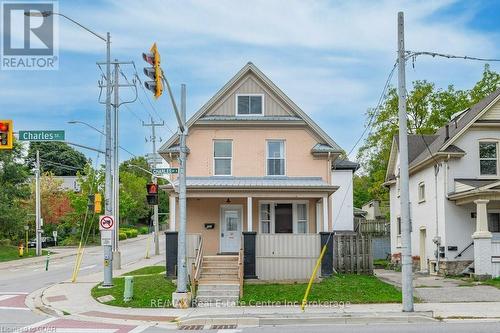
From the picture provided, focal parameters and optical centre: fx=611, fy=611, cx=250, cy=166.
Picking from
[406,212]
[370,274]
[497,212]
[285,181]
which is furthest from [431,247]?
[406,212]

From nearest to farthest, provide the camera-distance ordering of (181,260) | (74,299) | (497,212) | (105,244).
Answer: (181,260), (74,299), (105,244), (497,212)

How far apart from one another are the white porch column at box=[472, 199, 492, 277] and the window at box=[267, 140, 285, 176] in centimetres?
847

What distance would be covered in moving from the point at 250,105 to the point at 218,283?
8.85 m

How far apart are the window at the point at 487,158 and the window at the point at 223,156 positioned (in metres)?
11.9

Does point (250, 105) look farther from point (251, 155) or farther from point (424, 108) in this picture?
point (424, 108)

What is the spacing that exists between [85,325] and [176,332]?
2967 millimetres

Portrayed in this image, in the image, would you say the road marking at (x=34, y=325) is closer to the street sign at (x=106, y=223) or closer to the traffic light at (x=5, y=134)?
the street sign at (x=106, y=223)

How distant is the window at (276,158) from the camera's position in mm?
26719

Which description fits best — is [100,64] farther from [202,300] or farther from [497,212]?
[497,212]

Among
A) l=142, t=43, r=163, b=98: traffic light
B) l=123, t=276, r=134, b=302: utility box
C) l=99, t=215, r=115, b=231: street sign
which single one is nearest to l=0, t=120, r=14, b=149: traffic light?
l=99, t=215, r=115, b=231: street sign

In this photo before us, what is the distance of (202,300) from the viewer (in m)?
19.9

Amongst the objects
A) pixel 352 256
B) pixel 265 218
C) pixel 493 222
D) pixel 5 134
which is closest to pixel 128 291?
pixel 5 134

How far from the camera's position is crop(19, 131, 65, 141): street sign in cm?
2092

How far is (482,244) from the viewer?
2589cm
